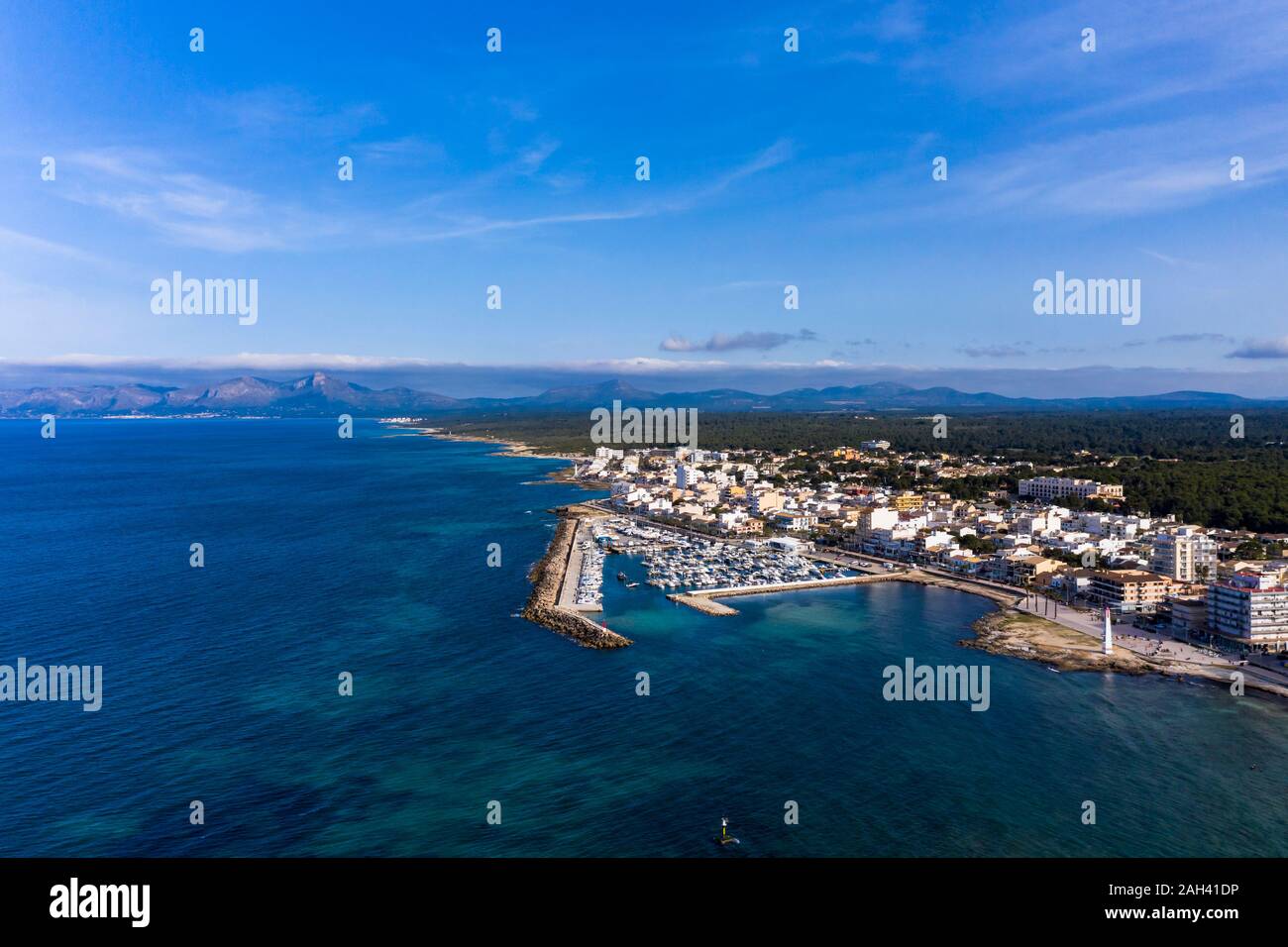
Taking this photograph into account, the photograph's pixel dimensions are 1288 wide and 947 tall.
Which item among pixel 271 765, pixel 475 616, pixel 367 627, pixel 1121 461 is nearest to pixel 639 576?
pixel 475 616

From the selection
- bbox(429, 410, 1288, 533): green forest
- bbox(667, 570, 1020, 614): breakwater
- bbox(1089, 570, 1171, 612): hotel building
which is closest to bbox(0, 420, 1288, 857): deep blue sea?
bbox(667, 570, 1020, 614): breakwater

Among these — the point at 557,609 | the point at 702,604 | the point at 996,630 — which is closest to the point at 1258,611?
the point at 996,630

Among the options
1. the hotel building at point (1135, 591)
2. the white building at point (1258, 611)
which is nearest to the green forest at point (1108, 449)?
the hotel building at point (1135, 591)

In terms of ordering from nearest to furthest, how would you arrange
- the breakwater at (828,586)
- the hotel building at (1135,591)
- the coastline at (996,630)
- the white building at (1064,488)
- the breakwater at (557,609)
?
the coastline at (996,630) → the breakwater at (557,609) → the hotel building at (1135,591) → the breakwater at (828,586) → the white building at (1064,488)

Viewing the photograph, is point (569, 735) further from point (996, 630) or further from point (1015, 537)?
point (1015, 537)

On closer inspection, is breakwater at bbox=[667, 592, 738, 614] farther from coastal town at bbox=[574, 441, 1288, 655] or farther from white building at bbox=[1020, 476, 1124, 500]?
white building at bbox=[1020, 476, 1124, 500]

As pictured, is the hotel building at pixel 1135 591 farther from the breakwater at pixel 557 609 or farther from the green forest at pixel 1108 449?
the breakwater at pixel 557 609

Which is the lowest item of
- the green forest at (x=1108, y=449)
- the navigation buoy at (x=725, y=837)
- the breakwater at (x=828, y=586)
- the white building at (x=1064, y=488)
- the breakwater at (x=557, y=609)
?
the navigation buoy at (x=725, y=837)
